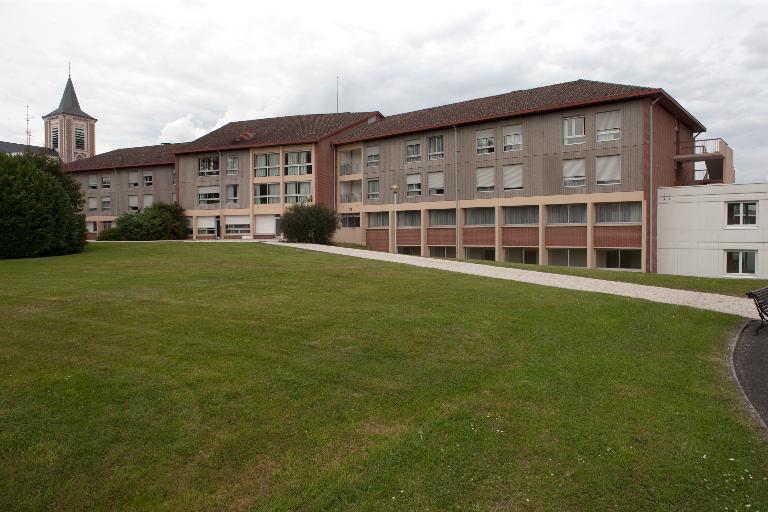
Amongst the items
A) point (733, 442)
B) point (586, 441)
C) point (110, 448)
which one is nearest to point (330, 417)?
point (110, 448)

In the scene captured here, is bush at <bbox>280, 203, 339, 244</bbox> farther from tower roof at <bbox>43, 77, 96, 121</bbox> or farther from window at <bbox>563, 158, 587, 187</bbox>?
tower roof at <bbox>43, 77, 96, 121</bbox>

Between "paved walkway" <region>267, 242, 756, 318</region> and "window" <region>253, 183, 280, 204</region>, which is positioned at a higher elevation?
"window" <region>253, 183, 280, 204</region>

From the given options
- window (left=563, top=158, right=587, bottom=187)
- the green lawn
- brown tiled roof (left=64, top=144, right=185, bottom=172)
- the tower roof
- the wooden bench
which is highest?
the tower roof

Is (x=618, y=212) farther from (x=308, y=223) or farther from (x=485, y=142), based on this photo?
(x=308, y=223)

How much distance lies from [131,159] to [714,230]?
164 ft

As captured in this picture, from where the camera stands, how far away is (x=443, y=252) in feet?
126

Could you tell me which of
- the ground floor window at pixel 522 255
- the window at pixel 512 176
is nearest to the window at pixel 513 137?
the window at pixel 512 176

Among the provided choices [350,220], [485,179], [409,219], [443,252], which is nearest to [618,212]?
[485,179]

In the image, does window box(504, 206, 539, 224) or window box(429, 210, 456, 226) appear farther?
window box(429, 210, 456, 226)

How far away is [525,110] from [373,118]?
18.6 metres

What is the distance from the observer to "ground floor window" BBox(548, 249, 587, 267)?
32.3 meters

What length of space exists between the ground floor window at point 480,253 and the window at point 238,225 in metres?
19.2

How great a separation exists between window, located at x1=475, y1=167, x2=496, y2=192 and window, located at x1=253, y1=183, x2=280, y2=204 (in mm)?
17196

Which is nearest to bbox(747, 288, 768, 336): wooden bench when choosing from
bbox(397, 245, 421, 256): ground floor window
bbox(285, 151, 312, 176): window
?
bbox(397, 245, 421, 256): ground floor window
